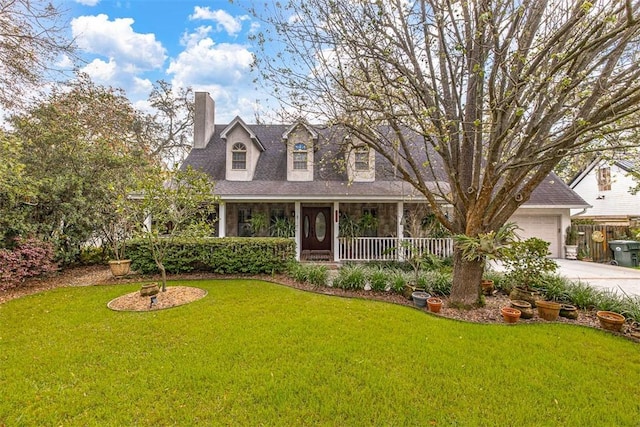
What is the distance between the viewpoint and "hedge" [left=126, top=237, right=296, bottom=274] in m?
8.01

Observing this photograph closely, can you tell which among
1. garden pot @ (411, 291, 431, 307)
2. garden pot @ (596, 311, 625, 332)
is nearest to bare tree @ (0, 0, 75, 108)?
garden pot @ (411, 291, 431, 307)

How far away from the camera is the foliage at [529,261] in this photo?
5531 mm

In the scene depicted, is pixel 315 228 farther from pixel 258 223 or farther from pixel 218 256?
pixel 218 256

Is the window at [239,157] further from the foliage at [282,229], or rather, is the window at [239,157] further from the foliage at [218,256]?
the foliage at [218,256]

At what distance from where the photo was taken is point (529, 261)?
5758 mm

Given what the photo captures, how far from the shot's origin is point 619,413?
2.62 m

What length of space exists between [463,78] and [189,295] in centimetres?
732

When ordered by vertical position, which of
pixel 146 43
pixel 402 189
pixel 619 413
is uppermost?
pixel 146 43

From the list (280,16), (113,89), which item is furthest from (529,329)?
(113,89)

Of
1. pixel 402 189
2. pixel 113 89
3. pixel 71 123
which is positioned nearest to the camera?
pixel 71 123

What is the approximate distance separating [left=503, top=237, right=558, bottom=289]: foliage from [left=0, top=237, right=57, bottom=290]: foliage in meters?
11.3

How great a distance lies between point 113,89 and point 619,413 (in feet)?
69.5

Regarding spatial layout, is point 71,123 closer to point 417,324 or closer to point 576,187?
point 417,324

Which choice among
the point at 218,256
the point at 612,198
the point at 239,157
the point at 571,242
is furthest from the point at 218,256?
the point at 612,198
